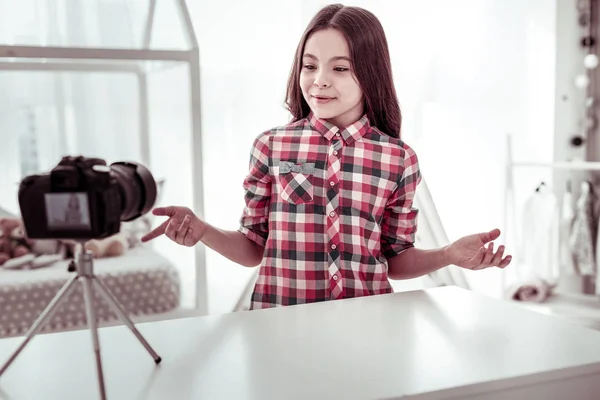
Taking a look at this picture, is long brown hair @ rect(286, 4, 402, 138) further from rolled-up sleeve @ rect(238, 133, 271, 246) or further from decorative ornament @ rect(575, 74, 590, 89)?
decorative ornament @ rect(575, 74, 590, 89)

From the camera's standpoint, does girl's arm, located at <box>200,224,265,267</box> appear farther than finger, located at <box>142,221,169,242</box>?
Yes

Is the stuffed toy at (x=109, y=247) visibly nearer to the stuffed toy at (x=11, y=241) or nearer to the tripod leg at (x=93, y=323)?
the stuffed toy at (x=11, y=241)

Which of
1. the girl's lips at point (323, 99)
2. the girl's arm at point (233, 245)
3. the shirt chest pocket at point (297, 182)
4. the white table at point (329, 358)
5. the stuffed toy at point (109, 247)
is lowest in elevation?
the stuffed toy at point (109, 247)

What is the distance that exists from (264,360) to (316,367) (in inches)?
2.1

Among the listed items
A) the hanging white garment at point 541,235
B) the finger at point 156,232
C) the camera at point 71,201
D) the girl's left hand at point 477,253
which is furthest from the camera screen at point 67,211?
the hanging white garment at point 541,235

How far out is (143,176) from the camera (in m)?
0.57

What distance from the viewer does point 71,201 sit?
49 centimetres

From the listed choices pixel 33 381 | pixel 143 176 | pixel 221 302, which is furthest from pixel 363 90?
pixel 221 302

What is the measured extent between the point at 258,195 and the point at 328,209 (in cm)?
14

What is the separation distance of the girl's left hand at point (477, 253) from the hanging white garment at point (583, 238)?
7.24ft

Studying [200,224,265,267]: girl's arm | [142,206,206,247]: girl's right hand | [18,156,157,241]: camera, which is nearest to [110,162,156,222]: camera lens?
[18,156,157,241]: camera

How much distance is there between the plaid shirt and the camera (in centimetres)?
104

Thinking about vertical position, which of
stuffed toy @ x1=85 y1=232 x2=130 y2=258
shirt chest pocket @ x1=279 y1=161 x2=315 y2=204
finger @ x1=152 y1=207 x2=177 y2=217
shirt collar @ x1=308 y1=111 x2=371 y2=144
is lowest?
stuffed toy @ x1=85 y1=232 x2=130 y2=258

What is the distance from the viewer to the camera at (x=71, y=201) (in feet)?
1.60
